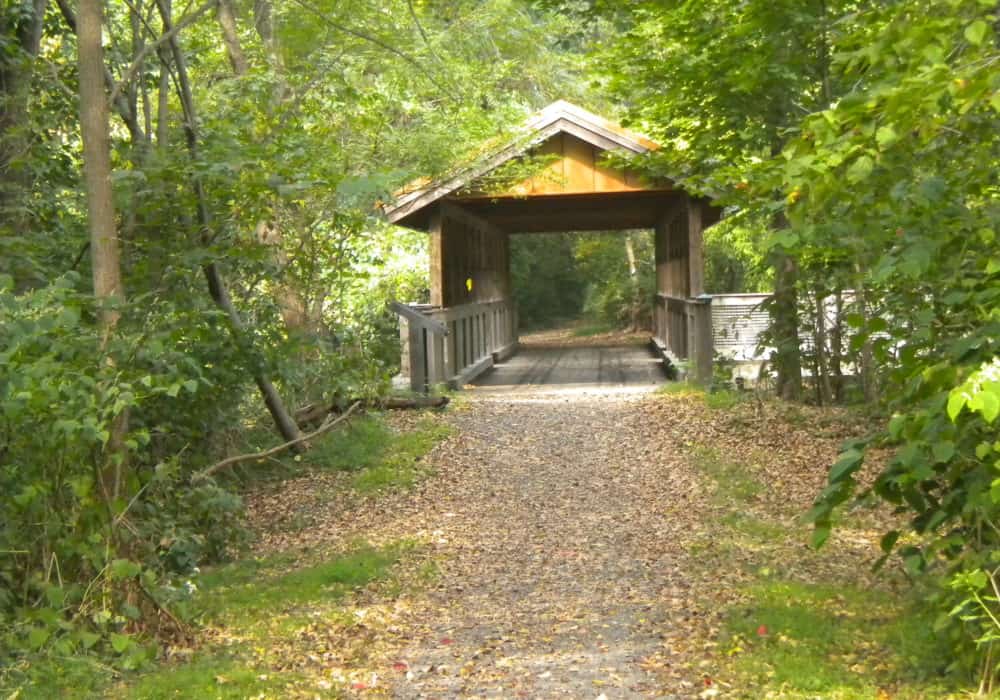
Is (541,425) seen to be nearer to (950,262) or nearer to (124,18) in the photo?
(124,18)

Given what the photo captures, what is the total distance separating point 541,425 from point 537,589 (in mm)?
6627

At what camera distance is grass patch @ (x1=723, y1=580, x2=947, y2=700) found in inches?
183

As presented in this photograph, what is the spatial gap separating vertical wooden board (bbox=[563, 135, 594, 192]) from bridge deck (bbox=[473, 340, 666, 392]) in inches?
120

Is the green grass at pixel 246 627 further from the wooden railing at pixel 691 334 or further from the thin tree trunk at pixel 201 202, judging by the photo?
the wooden railing at pixel 691 334

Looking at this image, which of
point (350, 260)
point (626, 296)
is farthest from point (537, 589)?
point (626, 296)

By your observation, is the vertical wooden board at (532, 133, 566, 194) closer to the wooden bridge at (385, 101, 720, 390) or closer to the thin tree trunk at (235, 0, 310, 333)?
the wooden bridge at (385, 101, 720, 390)

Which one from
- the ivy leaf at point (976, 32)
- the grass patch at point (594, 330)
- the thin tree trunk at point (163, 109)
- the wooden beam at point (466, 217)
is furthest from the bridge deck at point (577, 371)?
the ivy leaf at point (976, 32)

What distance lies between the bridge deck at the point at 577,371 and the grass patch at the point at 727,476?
603cm

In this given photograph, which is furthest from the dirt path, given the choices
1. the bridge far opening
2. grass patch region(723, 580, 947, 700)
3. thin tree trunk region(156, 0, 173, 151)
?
the bridge far opening

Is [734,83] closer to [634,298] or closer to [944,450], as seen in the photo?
[944,450]

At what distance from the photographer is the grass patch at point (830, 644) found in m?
4.65

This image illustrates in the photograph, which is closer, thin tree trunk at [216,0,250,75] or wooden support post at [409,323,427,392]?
thin tree trunk at [216,0,250,75]

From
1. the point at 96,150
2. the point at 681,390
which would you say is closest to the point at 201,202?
the point at 96,150

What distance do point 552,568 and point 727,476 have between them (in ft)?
10.2
